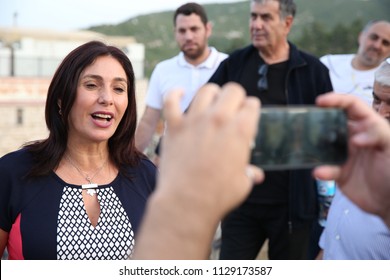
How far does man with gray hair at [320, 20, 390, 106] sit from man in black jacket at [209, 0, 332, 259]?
0.92 metres

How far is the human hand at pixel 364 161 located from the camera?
1.22m

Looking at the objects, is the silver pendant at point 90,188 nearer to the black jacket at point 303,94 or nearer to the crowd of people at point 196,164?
the crowd of people at point 196,164

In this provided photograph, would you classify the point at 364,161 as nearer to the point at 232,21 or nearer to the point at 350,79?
the point at 350,79

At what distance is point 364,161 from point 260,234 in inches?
110

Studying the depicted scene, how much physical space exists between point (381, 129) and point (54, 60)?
34778 millimetres

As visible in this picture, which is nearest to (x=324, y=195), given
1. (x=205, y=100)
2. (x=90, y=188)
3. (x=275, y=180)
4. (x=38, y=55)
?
(x=275, y=180)

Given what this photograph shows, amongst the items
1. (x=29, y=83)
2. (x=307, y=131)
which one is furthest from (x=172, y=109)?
(x=29, y=83)

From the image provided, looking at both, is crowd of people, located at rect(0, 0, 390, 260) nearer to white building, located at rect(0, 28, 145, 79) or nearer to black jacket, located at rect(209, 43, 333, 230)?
black jacket, located at rect(209, 43, 333, 230)

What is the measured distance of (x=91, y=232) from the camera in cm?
244

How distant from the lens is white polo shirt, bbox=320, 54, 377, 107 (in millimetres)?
4656

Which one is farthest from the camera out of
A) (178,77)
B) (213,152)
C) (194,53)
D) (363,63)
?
(194,53)

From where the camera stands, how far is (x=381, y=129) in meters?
1.23

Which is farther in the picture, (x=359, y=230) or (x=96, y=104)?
(x=96, y=104)
